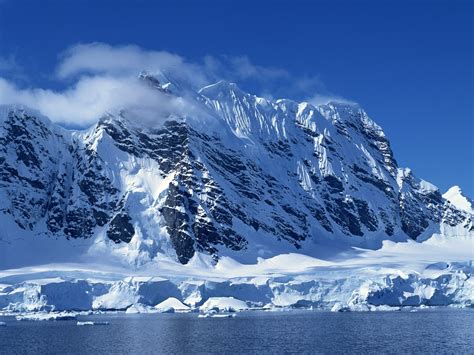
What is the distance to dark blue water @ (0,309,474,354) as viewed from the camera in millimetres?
89062

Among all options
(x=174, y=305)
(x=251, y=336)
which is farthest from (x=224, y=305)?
(x=251, y=336)

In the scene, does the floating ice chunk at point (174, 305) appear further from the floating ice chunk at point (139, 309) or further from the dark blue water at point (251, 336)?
the dark blue water at point (251, 336)

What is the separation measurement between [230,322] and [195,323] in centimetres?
672

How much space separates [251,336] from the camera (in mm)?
104938

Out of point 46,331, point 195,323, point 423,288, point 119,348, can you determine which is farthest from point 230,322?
point 423,288

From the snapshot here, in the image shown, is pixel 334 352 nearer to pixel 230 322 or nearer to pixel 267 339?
pixel 267 339

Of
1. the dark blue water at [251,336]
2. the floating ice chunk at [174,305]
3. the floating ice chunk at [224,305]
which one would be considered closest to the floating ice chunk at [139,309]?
the floating ice chunk at [174,305]

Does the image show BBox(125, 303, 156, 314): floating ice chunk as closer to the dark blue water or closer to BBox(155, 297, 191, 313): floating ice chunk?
BBox(155, 297, 191, 313): floating ice chunk

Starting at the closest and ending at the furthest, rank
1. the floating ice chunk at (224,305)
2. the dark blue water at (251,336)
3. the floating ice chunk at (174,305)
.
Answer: the dark blue water at (251,336) → the floating ice chunk at (224,305) → the floating ice chunk at (174,305)

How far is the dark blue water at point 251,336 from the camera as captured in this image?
89062mm

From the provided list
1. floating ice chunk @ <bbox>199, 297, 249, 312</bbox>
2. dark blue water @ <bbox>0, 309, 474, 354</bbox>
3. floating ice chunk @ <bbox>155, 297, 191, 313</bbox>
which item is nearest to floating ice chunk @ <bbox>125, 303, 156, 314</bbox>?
floating ice chunk @ <bbox>155, 297, 191, 313</bbox>

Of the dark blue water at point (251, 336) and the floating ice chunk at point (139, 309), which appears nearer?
the dark blue water at point (251, 336)

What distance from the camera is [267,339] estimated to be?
3949 inches

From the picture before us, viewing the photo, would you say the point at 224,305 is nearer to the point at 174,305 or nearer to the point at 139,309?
the point at 174,305
